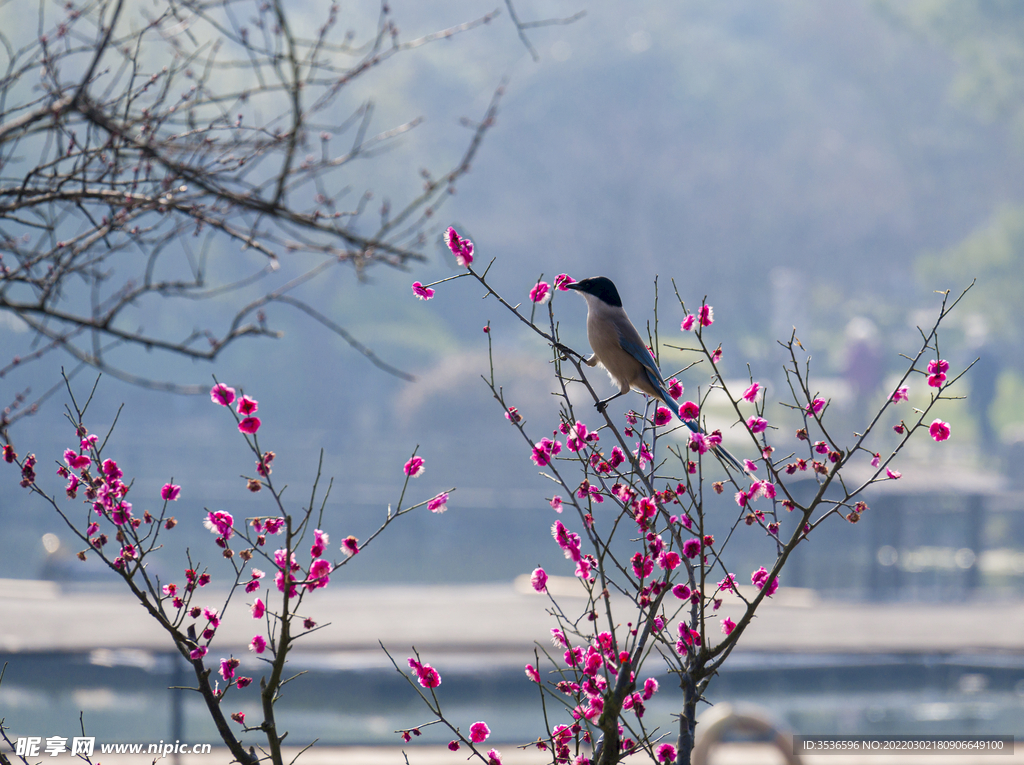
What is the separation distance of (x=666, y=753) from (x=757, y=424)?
2.23 feet

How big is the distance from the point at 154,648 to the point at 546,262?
24.7 metres

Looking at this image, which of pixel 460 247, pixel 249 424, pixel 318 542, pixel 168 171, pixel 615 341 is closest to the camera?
pixel 249 424

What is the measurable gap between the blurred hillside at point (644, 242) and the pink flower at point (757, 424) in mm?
17368

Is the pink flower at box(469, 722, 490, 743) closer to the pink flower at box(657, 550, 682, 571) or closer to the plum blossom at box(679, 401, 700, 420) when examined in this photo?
the pink flower at box(657, 550, 682, 571)

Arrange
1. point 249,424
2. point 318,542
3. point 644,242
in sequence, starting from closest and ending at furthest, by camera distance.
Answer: point 249,424 < point 318,542 < point 644,242

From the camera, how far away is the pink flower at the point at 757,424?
5.94 ft

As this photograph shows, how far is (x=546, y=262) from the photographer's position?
30.6m

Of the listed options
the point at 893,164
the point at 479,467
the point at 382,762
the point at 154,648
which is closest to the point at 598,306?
the point at 382,762

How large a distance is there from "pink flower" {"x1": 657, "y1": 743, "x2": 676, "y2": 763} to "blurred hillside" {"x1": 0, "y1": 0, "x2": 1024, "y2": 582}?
56.7 ft

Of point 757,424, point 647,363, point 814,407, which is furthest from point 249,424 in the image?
point 647,363

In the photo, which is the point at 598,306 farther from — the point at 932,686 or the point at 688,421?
the point at 932,686

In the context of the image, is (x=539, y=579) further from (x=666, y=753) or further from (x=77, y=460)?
(x=77, y=460)

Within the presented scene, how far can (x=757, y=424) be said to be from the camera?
1.83 metres

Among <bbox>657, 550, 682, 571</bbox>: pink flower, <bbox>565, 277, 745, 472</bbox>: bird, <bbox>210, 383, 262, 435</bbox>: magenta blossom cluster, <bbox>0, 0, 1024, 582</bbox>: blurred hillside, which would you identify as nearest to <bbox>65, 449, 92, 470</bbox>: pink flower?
<bbox>210, 383, 262, 435</bbox>: magenta blossom cluster
